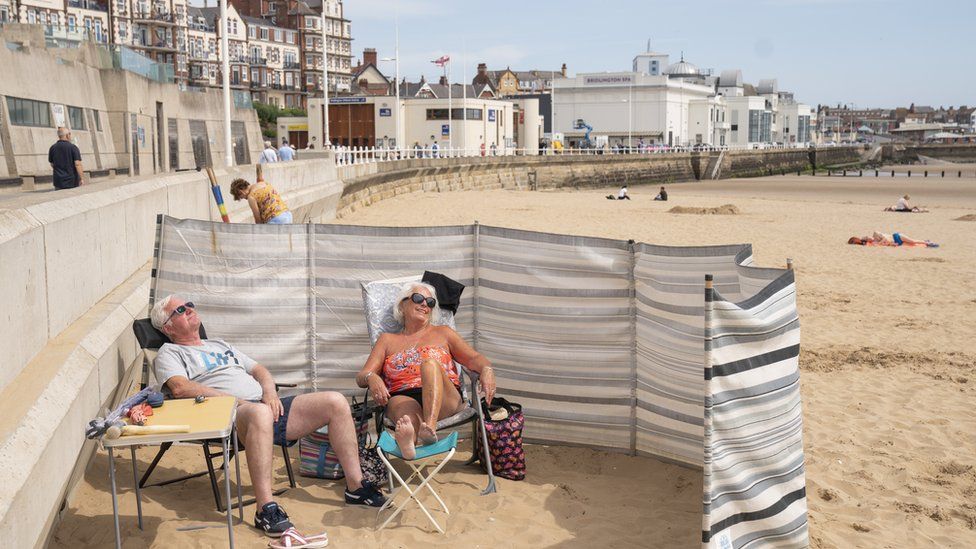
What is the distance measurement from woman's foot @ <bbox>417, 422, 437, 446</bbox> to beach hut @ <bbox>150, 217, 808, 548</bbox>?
1286 mm

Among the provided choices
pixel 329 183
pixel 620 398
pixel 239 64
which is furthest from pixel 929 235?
pixel 239 64

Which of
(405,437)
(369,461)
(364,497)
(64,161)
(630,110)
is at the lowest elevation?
(364,497)

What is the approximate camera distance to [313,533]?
492 centimetres

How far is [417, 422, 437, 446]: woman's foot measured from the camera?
5215mm

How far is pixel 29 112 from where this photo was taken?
2027 centimetres

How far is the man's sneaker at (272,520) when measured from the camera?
475 cm

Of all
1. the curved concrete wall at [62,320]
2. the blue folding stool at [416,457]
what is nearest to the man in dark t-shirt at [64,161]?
the curved concrete wall at [62,320]

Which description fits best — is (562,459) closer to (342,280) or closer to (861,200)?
(342,280)

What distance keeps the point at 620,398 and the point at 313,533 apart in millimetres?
2174

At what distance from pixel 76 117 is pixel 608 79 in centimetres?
7690

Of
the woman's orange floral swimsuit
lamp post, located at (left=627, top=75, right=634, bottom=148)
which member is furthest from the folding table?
lamp post, located at (left=627, top=75, right=634, bottom=148)

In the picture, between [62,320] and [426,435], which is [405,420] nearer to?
[426,435]

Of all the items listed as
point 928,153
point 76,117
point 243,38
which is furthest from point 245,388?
point 928,153

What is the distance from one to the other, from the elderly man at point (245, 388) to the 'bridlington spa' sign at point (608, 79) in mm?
92447
